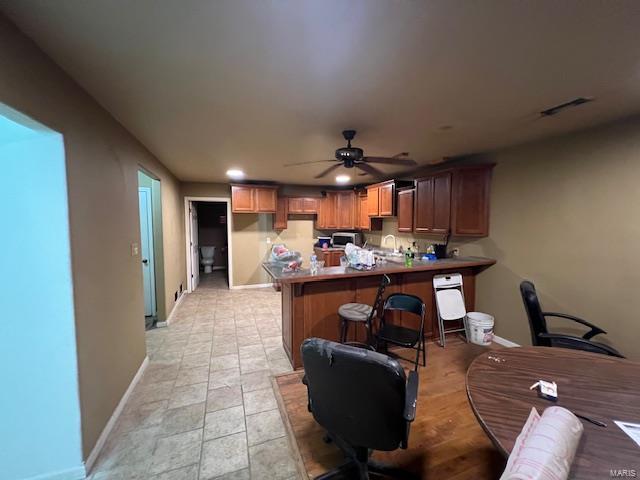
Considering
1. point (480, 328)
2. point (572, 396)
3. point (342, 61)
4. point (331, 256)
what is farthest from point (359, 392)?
point (331, 256)

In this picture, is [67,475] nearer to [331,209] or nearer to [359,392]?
[359,392]

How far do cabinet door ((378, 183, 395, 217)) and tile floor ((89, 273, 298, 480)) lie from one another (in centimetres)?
293

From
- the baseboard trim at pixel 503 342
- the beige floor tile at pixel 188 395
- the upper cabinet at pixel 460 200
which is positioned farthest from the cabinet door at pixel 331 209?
the beige floor tile at pixel 188 395

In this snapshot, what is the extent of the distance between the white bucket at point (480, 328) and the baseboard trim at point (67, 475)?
12.9 ft

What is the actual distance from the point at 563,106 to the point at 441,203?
1.85 metres

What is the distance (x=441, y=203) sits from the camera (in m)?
3.81

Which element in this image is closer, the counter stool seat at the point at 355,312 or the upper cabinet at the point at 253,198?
the counter stool seat at the point at 355,312

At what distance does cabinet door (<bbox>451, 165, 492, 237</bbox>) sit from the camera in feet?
11.4

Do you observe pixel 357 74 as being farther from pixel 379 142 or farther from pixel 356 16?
pixel 379 142

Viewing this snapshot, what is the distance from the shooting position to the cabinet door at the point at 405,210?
446 cm

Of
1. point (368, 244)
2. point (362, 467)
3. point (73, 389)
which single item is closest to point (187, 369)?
point (73, 389)

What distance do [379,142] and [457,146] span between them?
1050mm

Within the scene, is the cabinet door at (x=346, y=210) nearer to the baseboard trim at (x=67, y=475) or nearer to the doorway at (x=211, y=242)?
the doorway at (x=211, y=242)

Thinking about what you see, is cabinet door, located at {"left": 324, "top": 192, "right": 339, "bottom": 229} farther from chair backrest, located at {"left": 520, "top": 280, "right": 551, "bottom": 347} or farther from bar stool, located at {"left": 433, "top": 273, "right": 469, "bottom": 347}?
chair backrest, located at {"left": 520, "top": 280, "right": 551, "bottom": 347}
